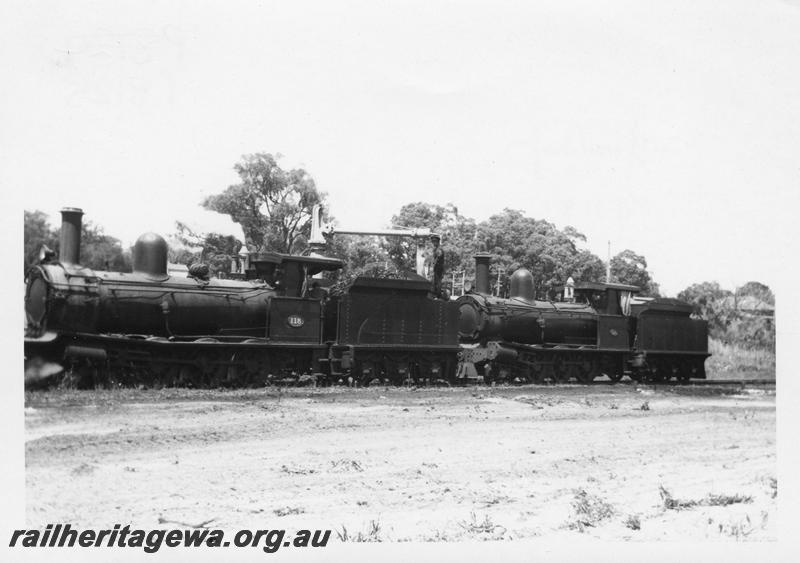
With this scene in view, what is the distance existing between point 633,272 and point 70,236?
9.35m

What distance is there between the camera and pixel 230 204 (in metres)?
9.62

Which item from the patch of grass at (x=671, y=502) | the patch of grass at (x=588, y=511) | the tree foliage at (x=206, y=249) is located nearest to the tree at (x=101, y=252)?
the tree foliage at (x=206, y=249)

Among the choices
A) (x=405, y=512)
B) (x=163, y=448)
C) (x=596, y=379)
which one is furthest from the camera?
(x=596, y=379)

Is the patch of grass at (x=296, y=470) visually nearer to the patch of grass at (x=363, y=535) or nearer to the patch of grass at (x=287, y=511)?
the patch of grass at (x=287, y=511)

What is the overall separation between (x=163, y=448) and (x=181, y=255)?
5.78 m

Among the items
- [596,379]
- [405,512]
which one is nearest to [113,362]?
[405,512]

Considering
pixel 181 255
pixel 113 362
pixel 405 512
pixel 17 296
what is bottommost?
pixel 405 512

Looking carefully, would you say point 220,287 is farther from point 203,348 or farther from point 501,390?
point 501,390

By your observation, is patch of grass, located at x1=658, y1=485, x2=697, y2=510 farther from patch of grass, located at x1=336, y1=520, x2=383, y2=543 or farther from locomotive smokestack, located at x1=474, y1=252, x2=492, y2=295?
locomotive smokestack, located at x1=474, y1=252, x2=492, y2=295

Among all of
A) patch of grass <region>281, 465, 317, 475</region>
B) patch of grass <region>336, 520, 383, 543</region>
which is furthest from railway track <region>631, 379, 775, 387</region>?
patch of grass <region>281, 465, 317, 475</region>

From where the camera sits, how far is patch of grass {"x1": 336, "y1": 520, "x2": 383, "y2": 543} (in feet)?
19.6

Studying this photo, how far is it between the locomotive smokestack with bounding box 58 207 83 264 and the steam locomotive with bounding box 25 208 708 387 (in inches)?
0.9

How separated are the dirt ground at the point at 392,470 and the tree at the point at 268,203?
268 centimetres

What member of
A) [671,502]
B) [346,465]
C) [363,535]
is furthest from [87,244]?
[671,502]
